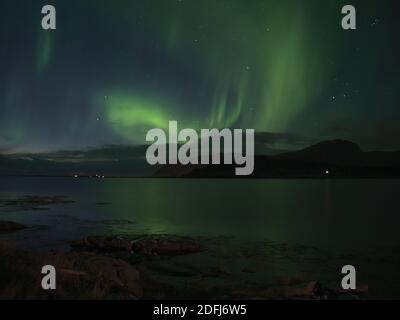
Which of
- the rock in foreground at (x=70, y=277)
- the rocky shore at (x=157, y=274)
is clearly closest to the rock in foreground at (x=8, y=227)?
the rocky shore at (x=157, y=274)

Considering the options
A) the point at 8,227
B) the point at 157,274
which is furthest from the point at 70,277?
the point at 8,227

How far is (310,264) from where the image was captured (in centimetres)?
2708

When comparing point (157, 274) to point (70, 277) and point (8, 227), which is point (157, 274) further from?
point (8, 227)

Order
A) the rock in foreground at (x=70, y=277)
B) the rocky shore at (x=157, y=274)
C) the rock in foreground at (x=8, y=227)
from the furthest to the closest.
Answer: the rock in foreground at (x=8, y=227) < the rocky shore at (x=157, y=274) < the rock in foreground at (x=70, y=277)

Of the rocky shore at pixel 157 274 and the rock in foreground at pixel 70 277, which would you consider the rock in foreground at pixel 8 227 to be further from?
the rock in foreground at pixel 70 277

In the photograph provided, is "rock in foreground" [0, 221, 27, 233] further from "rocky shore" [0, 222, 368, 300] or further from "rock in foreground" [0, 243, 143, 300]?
"rock in foreground" [0, 243, 143, 300]

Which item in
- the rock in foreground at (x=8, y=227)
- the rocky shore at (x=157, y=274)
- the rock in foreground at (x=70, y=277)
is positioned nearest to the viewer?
the rock in foreground at (x=70, y=277)

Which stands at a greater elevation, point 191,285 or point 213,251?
point 213,251

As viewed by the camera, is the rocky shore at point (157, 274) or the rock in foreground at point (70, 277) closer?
the rock in foreground at point (70, 277)

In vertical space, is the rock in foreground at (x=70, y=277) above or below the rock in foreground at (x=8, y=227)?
below
